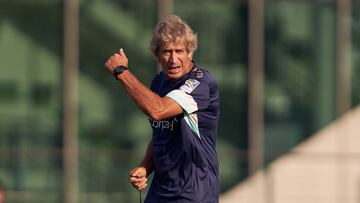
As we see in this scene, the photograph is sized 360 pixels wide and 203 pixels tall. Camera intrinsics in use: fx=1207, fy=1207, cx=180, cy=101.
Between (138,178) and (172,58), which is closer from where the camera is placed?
(172,58)

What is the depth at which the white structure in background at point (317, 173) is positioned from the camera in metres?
17.2

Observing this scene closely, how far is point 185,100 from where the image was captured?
6.23 m

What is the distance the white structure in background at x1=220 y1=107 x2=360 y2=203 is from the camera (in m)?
17.2

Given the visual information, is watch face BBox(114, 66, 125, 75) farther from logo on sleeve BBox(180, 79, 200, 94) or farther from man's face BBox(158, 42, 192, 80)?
logo on sleeve BBox(180, 79, 200, 94)

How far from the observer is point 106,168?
661 inches

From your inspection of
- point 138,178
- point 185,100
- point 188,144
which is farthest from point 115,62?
point 138,178

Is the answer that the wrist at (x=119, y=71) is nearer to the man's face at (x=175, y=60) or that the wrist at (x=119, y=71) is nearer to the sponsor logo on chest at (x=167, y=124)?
the man's face at (x=175, y=60)

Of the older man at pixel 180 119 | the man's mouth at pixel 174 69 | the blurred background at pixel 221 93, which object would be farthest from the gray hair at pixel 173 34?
the blurred background at pixel 221 93

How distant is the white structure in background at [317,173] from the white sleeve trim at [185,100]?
11052 millimetres

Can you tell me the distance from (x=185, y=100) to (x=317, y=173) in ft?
37.1

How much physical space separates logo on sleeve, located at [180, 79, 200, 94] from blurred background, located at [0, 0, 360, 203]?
10.3 metres

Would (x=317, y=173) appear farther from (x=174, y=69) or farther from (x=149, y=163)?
(x=174, y=69)

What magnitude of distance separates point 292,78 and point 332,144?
3.65 feet

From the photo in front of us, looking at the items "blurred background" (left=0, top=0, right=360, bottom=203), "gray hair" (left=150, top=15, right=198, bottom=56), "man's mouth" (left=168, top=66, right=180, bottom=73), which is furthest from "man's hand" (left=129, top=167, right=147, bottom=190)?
"blurred background" (left=0, top=0, right=360, bottom=203)
